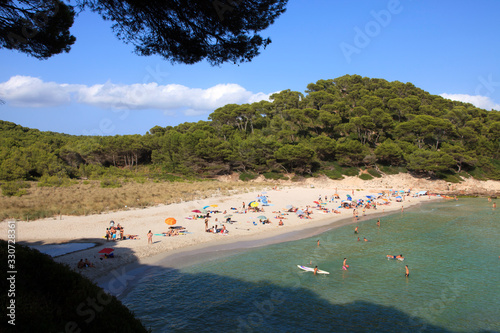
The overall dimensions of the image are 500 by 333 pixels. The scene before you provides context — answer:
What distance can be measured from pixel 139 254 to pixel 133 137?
1895 inches

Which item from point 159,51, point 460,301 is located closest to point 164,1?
point 159,51

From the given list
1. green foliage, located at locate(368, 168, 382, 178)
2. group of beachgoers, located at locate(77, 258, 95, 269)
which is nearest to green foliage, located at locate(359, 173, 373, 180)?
green foliage, located at locate(368, 168, 382, 178)

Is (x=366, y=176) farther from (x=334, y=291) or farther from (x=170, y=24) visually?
(x=170, y=24)

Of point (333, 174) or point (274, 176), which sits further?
point (274, 176)

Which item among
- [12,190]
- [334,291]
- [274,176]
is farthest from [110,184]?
[334,291]

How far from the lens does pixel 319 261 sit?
1658 cm

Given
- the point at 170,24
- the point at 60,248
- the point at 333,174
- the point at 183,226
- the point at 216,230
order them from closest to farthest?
the point at 170,24
the point at 60,248
the point at 216,230
the point at 183,226
the point at 333,174

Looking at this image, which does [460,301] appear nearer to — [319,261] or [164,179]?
[319,261]

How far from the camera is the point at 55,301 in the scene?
4762 millimetres

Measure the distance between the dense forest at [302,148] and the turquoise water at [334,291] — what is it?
31550 millimetres

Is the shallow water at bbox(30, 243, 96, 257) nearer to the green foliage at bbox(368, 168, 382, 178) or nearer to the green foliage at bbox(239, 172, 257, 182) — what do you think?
the green foliage at bbox(239, 172, 257, 182)

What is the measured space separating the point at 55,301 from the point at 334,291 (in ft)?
36.7

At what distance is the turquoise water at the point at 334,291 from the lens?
35.3 feet

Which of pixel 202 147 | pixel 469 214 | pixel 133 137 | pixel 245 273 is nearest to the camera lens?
pixel 245 273
